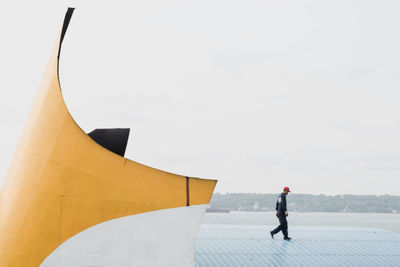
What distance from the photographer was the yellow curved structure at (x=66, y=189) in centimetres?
933

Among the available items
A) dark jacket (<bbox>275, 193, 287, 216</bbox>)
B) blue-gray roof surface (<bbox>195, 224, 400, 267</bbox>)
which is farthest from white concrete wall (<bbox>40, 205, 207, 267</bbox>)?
dark jacket (<bbox>275, 193, 287, 216</bbox>)

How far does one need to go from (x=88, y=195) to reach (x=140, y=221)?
1197 millimetres

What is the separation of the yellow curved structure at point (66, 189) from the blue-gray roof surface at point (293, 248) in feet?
18.4

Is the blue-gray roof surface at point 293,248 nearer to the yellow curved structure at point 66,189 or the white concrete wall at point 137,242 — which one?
the white concrete wall at point 137,242

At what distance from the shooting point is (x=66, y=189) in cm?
935

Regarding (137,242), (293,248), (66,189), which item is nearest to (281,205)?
(293,248)

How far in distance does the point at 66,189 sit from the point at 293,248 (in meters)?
10.2

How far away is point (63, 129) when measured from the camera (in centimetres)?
945

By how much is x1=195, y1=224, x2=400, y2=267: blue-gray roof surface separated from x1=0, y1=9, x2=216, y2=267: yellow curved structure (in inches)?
221

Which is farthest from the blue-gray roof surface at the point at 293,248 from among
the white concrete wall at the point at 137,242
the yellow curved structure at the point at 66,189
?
the yellow curved structure at the point at 66,189

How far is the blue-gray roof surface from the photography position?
15.1m

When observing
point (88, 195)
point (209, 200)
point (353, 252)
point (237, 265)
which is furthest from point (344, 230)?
point (88, 195)

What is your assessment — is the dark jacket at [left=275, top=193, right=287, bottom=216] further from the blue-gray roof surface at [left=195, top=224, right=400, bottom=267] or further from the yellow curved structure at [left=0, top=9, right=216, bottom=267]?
the yellow curved structure at [left=0, top=9, right=216, bottom=267]

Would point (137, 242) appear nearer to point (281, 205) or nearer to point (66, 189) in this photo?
point (66, 189)
